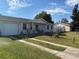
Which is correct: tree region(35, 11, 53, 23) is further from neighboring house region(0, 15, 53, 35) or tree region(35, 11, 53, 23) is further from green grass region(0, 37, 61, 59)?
green grass region(0, 37, 61, 59)

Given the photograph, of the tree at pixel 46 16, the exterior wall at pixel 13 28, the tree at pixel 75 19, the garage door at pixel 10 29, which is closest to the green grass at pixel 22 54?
the exterior wall at pixel 13 28

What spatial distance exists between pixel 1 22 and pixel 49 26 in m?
18.4

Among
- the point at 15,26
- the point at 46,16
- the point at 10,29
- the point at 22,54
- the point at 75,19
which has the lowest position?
the point at 22,54

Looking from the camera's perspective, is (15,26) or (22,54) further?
(15,26)

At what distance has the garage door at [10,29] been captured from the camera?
21.8 metres

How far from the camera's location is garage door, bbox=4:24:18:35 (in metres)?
21.8

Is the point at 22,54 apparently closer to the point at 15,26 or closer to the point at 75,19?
the point at 15,26

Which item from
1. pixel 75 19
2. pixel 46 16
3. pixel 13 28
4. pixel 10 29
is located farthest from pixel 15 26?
pixel 46 16

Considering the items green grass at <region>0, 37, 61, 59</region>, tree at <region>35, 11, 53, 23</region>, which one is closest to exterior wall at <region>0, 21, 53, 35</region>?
green grass at <region>0, 37, 61, 59</region>

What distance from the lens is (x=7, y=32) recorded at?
2208cm

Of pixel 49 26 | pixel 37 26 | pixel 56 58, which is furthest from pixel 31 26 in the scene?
pixel 56 58

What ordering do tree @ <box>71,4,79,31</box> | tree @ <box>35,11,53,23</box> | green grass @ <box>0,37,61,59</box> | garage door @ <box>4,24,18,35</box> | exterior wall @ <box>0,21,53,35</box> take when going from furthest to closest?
1. tree @ <box>35,11,53,23</box>
2. tree @ <box>71,4,79,31</box>
3. garage door @ <box>4,24,18,35</box>
4. exterior wall @ <box>0,21,53,35</box>
5. green grass @ <box>0,37,61,59</box>

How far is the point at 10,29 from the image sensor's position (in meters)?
22.5

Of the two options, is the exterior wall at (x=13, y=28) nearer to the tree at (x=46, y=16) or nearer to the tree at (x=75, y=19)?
the tree at (x=75, y=19)
